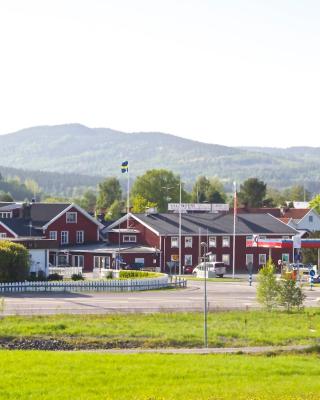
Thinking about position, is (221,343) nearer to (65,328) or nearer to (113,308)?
(65,328)

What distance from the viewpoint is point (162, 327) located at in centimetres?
4928

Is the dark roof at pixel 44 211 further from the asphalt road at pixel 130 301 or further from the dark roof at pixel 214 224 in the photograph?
the asphalt road at pixel 130 301

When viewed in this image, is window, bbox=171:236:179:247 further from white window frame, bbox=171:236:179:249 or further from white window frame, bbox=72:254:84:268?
white window frame, bbox=72:254:84:268

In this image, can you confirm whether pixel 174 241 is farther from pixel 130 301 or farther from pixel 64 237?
pixel 130 301

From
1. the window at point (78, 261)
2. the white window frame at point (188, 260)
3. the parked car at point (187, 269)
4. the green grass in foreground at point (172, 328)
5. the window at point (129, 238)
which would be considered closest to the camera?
the green grass in foreground at point (172, 328)

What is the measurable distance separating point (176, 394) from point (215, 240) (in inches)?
3318

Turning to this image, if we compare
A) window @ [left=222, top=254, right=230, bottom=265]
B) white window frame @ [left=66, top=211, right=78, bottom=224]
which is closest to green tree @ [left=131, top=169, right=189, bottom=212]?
white window frame @ [left=66, top=211, right=78, bottom=224]

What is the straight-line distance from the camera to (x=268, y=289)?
61.7m

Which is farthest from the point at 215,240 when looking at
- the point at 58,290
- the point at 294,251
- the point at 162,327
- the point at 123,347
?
the point at 123,347

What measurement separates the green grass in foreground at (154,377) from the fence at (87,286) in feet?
115

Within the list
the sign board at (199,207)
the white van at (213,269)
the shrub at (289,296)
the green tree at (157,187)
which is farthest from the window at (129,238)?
the green tree at (157,187)

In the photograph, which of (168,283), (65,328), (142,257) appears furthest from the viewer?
(142,257)

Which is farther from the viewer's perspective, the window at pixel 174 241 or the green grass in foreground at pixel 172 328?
the window at pixel 174 241

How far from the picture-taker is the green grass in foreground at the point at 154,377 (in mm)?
29047
